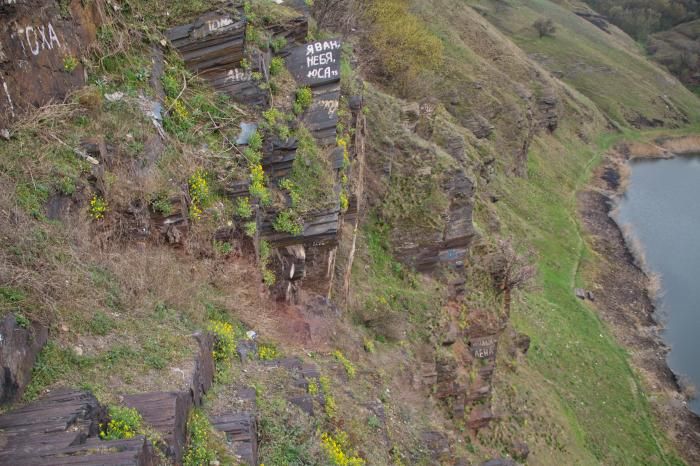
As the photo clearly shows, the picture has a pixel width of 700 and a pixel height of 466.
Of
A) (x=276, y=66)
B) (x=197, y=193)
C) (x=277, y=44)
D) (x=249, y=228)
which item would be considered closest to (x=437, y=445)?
(x=249, y=228)

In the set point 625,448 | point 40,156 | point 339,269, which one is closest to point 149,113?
point 40,156

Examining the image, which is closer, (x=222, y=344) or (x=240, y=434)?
(x=240, y=434)

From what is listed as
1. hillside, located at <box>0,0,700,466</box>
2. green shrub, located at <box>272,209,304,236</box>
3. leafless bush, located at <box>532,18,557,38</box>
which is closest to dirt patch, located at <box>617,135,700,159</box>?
leafless bush, located at <box>532,18,557,38</box>

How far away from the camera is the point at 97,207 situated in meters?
10.2

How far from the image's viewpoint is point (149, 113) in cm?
1191

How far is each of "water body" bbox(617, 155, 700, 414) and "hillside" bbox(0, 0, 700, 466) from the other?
10.8m

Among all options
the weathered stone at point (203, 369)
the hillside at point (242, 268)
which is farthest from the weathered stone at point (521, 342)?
the weathered stone at point (203, 369)

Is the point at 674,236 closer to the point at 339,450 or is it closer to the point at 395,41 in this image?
the point at 395,41

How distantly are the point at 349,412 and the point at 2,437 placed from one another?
702 centimetres

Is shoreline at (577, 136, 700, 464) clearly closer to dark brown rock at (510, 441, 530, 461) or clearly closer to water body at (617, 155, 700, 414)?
water body at (617, 155, 700, 414)

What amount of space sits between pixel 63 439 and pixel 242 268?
21.3 ft

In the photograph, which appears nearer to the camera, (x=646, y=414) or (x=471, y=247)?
(x=471, y=247)

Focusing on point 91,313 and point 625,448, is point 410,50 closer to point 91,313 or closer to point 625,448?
point 625,448

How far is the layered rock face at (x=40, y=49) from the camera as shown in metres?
9.77
